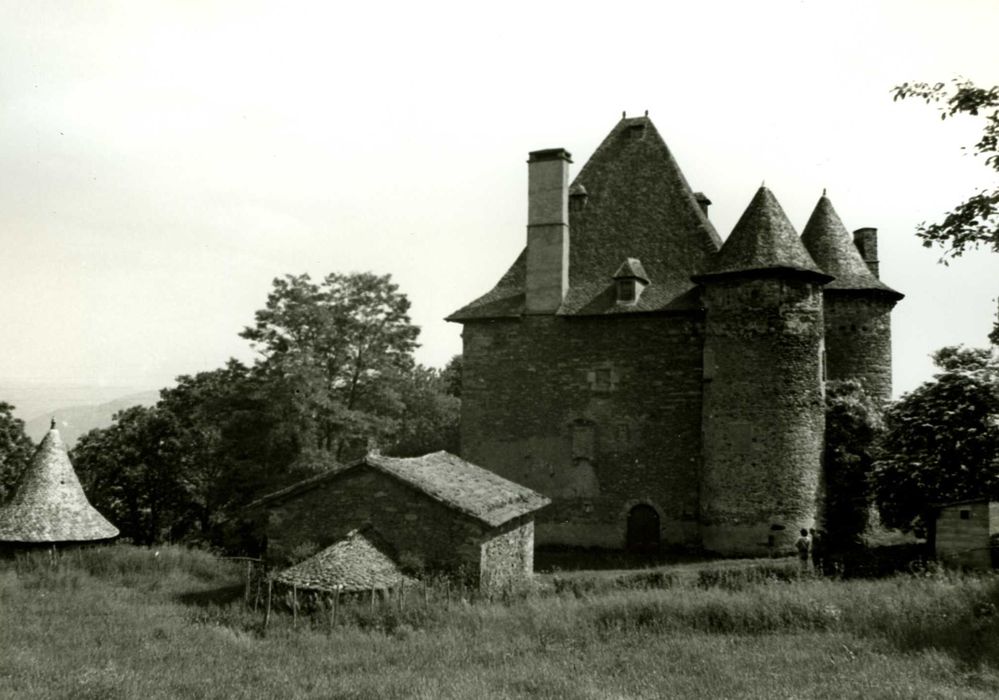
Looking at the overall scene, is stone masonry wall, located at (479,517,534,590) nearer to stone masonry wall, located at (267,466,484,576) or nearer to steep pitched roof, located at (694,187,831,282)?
stone masonry wall, located at (267,466,484,576)

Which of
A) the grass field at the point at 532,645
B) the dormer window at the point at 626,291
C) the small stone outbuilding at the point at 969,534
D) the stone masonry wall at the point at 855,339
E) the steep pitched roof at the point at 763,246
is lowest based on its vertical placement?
the grass field at the point at 532,645

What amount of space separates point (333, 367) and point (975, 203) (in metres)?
26.2

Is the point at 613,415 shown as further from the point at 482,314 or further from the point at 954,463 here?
the point at 954,463

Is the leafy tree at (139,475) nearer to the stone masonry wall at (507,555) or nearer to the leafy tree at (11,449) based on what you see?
the leafy tree at (11,449)

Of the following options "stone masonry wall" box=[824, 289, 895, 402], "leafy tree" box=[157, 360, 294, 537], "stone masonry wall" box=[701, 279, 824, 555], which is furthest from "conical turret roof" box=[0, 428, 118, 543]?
"stone masonry wall" box=[824, 289, 895, 402]

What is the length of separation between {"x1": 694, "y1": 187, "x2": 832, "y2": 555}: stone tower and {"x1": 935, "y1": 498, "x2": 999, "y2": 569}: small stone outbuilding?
5625 millimetres

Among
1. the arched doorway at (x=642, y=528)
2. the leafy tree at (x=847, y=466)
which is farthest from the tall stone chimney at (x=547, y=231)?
the leafy tree at (x=847, y=466)

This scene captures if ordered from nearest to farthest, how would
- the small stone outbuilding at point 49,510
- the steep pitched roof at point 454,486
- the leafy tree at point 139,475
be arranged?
the steep pitched roof at point 454,486, the small stone outbuilding at point 49,510, the leafy tree at point 139,475

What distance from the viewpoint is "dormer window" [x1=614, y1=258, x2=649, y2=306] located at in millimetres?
28406

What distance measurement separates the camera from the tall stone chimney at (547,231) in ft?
97.1

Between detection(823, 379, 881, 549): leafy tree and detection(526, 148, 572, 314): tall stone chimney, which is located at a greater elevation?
detection(526, 148, 572, 314): tall stone chimney

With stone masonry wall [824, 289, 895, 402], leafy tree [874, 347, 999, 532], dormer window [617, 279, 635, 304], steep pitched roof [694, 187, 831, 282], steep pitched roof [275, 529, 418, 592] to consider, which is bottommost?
steep pitched roof [275, 529, 418, 592]

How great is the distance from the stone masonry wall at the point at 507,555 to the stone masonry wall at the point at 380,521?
576mm

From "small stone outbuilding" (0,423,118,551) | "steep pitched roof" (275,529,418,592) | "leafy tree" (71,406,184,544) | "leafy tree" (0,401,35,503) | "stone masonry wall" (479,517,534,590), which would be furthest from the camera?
"leafy tree" (71,406,184,544)
